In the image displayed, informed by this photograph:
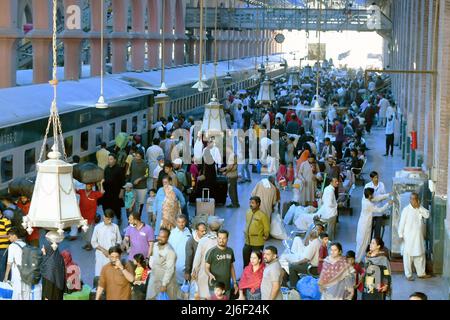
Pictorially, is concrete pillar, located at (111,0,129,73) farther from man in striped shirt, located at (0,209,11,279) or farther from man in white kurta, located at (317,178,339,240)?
man in striped shirt, located at (0,209,11,279)

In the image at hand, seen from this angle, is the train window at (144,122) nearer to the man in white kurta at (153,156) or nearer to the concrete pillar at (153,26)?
the man in white kurta at (153,156)

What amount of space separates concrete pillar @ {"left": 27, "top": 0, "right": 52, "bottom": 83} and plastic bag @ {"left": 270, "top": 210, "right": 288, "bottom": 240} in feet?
47.1

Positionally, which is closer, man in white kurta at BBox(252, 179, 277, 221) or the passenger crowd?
the passenger crowd

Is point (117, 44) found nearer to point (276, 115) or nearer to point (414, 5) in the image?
point (276, 115)

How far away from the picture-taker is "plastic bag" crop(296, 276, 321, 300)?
14.3 m

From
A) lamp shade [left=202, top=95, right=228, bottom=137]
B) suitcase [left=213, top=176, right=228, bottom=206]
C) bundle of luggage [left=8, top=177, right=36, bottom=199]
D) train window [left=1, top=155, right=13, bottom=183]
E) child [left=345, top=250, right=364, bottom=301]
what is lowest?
suitcase [left=213, top=176, right=228, bottom=206]

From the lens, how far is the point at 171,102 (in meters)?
37.4

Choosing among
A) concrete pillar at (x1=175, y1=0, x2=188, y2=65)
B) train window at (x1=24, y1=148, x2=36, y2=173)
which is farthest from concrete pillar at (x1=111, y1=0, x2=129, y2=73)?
train window at (x1=24, y1=148, x2=36, y2=173)

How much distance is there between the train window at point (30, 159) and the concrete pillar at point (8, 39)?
9286 millimetres

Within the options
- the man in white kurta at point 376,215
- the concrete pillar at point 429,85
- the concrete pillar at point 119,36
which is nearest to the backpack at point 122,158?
the man in white kurta at point 376,215

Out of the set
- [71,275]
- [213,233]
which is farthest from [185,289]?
[71,275]

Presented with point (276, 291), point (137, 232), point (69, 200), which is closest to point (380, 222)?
point (137, 232)

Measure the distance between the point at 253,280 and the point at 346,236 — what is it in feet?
25.8

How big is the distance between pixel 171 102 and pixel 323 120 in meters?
4.94
